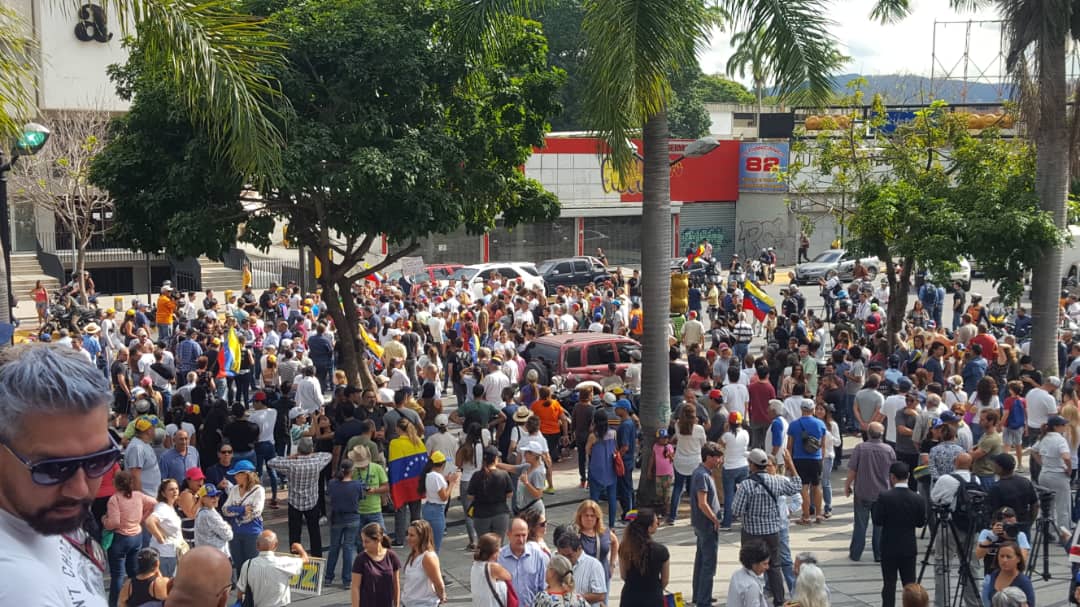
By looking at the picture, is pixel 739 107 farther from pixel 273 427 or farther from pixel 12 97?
pixel 12 97

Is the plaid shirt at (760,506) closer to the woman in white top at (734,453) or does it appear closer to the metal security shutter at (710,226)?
the woman in white top at (734,453)

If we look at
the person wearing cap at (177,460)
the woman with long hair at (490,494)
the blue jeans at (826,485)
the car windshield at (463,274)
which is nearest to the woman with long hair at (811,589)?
the woman with long hair at (490,494)

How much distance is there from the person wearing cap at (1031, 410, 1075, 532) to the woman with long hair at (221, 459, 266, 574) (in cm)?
829

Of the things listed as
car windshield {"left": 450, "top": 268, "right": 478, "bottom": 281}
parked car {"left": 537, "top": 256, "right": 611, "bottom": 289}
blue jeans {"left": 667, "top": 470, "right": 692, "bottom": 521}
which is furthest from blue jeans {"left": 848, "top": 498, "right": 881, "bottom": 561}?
parked car {"left": 537, "top": 256, "right": 611, "bottom": 289}

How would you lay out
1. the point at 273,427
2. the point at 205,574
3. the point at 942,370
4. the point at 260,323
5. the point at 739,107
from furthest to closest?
the point at 739,107 < the point at 260,323 < the point at 942,370 < the point at 273,427 < the point at 205,574

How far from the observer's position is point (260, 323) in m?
22.2

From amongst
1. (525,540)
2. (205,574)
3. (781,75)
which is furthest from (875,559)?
(205,574)

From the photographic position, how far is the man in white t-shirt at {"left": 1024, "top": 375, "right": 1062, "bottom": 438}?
14.3 meters

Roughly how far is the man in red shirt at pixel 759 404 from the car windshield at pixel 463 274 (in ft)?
57.3

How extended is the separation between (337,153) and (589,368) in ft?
19.3

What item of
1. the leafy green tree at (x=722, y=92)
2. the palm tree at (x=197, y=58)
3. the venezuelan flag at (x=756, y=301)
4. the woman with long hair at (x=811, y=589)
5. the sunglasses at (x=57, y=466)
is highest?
the leafy green tree at (x=722, y=92)

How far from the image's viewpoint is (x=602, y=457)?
12.8 m

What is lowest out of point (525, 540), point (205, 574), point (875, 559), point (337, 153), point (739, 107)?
point (875, 559)

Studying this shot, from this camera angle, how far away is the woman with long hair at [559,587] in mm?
7609
